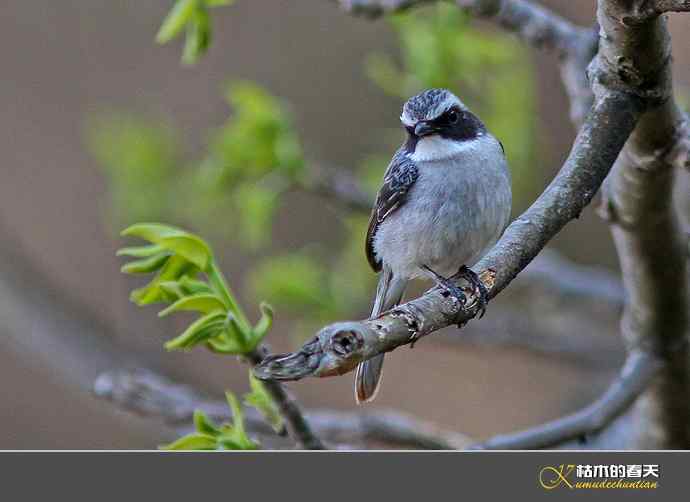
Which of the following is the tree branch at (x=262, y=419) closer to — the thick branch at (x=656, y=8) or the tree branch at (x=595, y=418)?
the tree branch at (x=595, y=418)

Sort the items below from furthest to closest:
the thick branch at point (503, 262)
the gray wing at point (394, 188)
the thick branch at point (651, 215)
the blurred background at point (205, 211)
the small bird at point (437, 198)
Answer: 1. the blurred background at point (205, 211)
2. the gray wing at point (394, 188)
3. the small bird at point (437, 198)
4. the thick branch at point (651, 215)
5. the thick branch at point (503, 262)

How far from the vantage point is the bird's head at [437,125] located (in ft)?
10.0

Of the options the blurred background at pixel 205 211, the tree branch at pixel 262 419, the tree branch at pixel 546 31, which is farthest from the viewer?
the blurred background at pixel 205 211

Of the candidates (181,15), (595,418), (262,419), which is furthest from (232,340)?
(595,418)

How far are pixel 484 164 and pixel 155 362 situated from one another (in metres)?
2.17

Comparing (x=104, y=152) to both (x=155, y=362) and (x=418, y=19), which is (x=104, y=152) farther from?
(x=418, y=19)

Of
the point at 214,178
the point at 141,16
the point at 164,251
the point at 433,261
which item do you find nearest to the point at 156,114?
the point at 141,16

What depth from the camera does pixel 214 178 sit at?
3486 mm

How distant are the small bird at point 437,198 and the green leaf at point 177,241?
0.91 metres

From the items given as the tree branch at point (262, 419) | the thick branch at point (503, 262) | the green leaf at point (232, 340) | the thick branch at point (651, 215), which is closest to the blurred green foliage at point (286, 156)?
the tree branch at point (262, 419)

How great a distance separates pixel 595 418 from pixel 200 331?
1.15m

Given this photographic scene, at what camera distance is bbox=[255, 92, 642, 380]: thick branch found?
1530 mm

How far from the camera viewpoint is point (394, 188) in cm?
318

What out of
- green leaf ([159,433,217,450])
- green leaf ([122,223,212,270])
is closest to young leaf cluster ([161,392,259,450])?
green leaf ([159,433,217,450])
